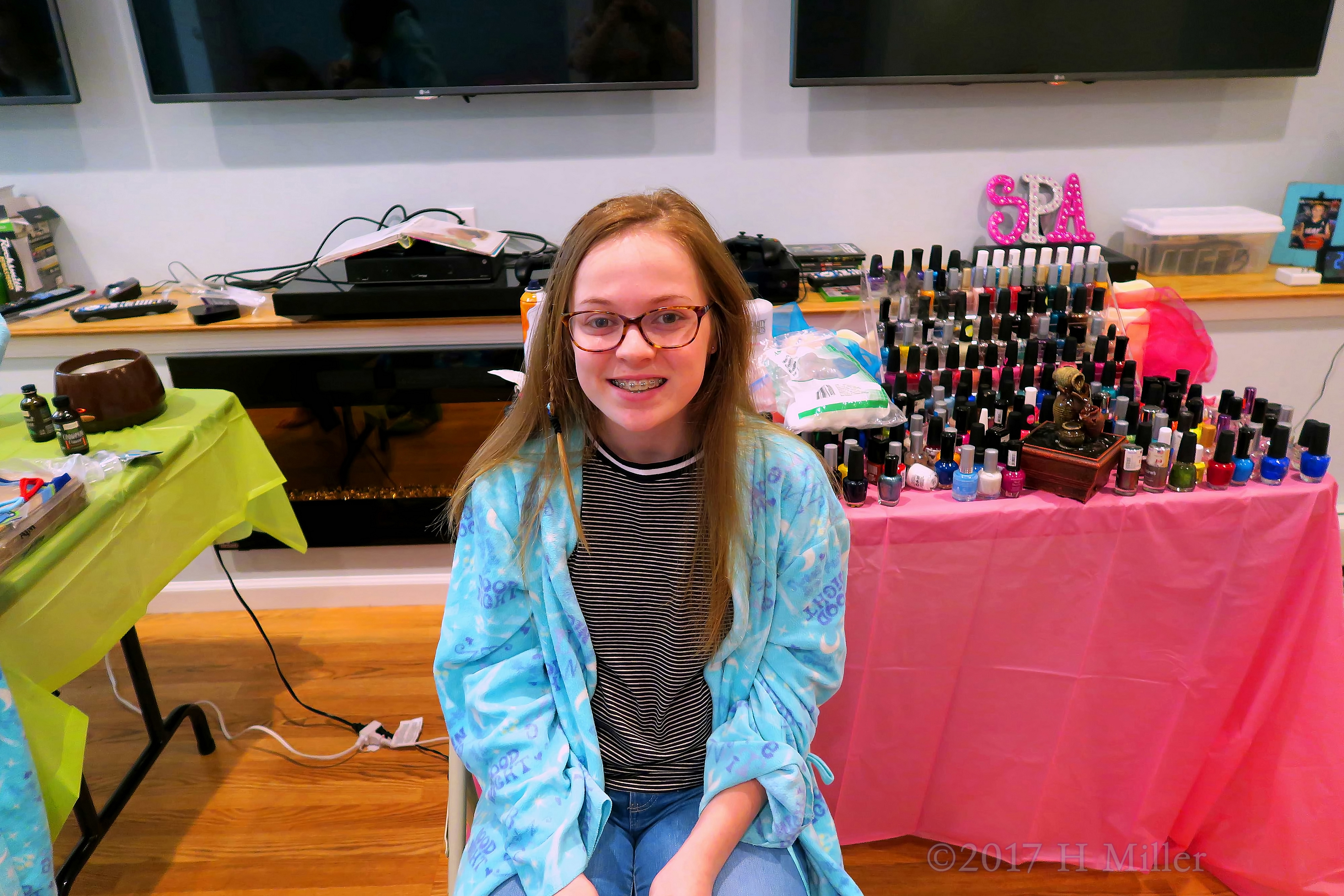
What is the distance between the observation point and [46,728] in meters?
1.04

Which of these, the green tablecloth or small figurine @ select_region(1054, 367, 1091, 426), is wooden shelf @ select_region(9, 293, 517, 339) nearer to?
the green tablecloth

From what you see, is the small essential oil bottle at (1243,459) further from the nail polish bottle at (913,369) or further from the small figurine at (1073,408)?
the nail polish bottle at (913,369)

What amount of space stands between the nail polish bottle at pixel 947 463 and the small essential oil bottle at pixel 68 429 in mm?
1325

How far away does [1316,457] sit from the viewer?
1.16m

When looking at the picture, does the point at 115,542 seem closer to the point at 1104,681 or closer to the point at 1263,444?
the point at 1104,681

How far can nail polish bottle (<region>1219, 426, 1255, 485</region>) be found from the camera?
116 cm

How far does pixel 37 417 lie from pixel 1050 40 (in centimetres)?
225

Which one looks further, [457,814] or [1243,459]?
[1243,459]

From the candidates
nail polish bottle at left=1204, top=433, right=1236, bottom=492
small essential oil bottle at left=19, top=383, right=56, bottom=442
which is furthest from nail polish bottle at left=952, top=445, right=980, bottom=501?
small essential oil bottle at left=19, top=383, right=56, bottom=442

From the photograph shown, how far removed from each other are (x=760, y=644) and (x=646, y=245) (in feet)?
1.59

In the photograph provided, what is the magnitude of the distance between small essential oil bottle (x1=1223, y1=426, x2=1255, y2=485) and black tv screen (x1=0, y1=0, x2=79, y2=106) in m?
2.47

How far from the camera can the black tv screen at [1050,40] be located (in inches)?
77.6

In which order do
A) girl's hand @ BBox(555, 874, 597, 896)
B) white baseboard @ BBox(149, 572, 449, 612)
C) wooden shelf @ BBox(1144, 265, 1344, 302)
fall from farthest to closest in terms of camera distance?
white baseboard @ BBox(149, 572, 449, 612)
wooden shelf @ BBox(1144, 265, 1344, 302)
girl's hand @ BBox(555, 874, 597, 896)

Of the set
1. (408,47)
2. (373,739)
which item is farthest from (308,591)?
(408,47)
